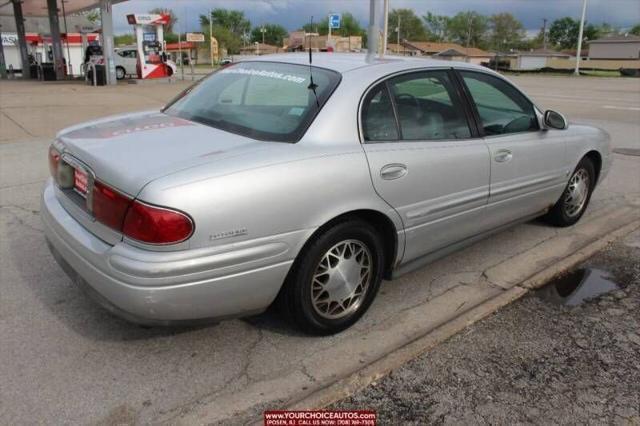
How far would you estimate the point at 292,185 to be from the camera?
2.70 m

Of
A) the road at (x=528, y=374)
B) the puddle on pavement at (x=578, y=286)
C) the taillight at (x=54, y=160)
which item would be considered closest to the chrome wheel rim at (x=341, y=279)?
the road at (x=528, y=374)

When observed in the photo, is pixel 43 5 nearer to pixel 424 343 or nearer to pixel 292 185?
pixel 292 185

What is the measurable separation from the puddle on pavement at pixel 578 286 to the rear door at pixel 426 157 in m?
0.68

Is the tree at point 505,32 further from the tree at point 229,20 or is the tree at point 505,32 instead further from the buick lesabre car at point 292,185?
the buick lesabre car at point 292,185

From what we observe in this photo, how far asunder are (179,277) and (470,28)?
138840 mm

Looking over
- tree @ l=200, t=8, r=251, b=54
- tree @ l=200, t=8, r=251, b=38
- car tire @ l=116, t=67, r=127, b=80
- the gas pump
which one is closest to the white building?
car tire @ l=116, t=67, r=127, b=80

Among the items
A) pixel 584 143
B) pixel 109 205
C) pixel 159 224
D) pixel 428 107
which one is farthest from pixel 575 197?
pixel 109 205

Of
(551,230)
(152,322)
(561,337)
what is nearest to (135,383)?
(152,322)

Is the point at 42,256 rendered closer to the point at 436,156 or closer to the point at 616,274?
the point at 436,156

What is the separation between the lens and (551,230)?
5.13 metres

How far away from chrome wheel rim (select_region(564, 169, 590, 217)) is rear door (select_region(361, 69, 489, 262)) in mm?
1536

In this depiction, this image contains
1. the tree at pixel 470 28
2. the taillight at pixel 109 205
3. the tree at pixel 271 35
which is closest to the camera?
the taillight at pixel 109 205

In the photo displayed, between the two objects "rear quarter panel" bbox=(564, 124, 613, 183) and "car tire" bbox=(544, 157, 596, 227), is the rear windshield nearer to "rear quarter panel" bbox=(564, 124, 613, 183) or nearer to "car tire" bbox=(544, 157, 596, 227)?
"rear quarter panel" bbox=(564, 124, 613, 183)

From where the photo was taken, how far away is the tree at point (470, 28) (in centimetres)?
13000
